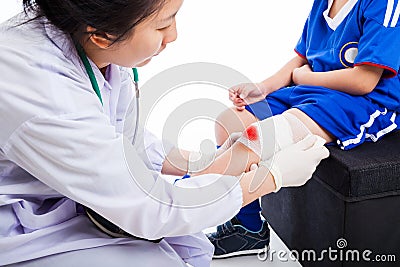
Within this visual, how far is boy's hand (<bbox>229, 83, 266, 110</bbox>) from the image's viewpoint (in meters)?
1.54

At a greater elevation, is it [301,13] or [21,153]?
[21,153]

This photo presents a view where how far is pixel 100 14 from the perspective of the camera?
3.04ft

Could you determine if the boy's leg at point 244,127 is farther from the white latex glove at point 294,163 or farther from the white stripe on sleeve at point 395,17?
the white stripe on sleeve at point 395,17

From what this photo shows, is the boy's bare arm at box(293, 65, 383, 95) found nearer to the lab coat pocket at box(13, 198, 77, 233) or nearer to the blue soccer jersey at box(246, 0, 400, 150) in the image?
the blue soccer jersey at box(246, 0, 400, 150)

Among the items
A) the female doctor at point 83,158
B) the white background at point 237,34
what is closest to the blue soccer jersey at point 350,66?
the female doctor at point 83,158

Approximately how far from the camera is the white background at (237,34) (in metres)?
2.37

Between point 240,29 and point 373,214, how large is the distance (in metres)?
1.32

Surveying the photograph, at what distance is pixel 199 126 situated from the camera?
174cm

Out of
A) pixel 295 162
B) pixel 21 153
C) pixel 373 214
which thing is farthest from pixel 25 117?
pixel 373 214

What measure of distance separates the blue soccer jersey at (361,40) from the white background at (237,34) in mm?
776

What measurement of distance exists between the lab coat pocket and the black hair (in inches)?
12.2

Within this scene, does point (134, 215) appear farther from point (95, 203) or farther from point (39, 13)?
point (39, 13)

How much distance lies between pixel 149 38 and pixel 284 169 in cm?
36

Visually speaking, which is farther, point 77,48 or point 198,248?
point 198,248
